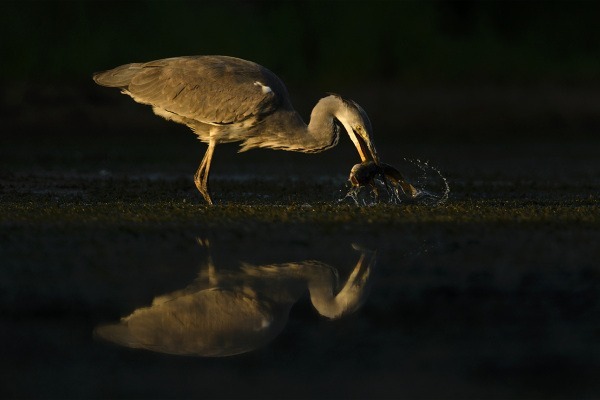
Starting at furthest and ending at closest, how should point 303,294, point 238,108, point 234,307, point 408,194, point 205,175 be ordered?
point 408,194 < point 205,175 < point 238,108 < point 303,294 < point 234,307

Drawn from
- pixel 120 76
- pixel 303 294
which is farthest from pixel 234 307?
pixel 120 76

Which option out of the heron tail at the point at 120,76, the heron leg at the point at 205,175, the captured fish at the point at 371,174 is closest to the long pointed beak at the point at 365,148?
the captured fish at the point at 371,174

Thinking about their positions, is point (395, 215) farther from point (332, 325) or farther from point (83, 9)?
point (83, 9)

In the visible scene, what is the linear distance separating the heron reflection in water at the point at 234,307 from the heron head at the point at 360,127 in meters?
3.48

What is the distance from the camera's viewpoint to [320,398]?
530 centimetres

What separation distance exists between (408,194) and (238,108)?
7.10ft

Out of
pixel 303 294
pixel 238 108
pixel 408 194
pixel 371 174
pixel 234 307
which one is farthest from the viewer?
pixel 408 194

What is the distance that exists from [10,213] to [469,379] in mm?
6092

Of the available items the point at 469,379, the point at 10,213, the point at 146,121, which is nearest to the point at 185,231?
the point at 10,213

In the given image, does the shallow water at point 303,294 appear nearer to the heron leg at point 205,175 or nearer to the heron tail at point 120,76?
the heron leg at point 205,175

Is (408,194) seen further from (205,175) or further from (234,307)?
(234,307)

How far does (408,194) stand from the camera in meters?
12.8

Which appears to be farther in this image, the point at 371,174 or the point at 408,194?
the point at 408,194

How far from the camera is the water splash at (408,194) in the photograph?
12234 mm
